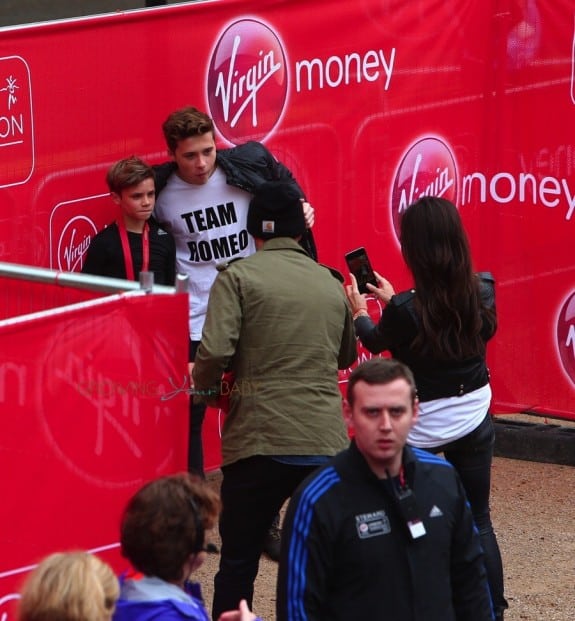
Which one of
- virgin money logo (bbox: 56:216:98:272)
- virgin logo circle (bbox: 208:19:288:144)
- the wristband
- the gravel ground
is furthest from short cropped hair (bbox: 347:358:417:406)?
virgin logo circle (bbox: 208:19:288:144)

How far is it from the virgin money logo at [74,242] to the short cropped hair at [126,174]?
0.81 ft

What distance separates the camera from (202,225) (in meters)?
6.05

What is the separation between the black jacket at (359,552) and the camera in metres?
3.35

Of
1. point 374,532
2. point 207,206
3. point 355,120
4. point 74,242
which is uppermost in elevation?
point 355,120

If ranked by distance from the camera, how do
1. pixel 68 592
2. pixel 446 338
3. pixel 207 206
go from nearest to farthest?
pixel 68 592, pixel 446 338, pixel 207 206

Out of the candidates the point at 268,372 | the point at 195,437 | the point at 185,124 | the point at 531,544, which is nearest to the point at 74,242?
the point at 185,124

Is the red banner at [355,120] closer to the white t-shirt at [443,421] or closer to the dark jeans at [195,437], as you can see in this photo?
the dark jeans at [195,437]

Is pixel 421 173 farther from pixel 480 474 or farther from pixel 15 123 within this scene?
pixel 480 474

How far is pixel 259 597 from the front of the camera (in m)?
5.80

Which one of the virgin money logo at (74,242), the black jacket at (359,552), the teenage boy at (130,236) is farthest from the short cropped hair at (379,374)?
the virgin money logo at (74,242)

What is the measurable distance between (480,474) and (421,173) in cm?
288

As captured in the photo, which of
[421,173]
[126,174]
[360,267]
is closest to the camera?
[360,267]

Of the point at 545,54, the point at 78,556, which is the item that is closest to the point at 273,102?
the point at 545,54

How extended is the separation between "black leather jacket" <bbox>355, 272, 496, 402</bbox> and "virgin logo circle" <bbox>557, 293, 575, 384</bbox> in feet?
8.95
